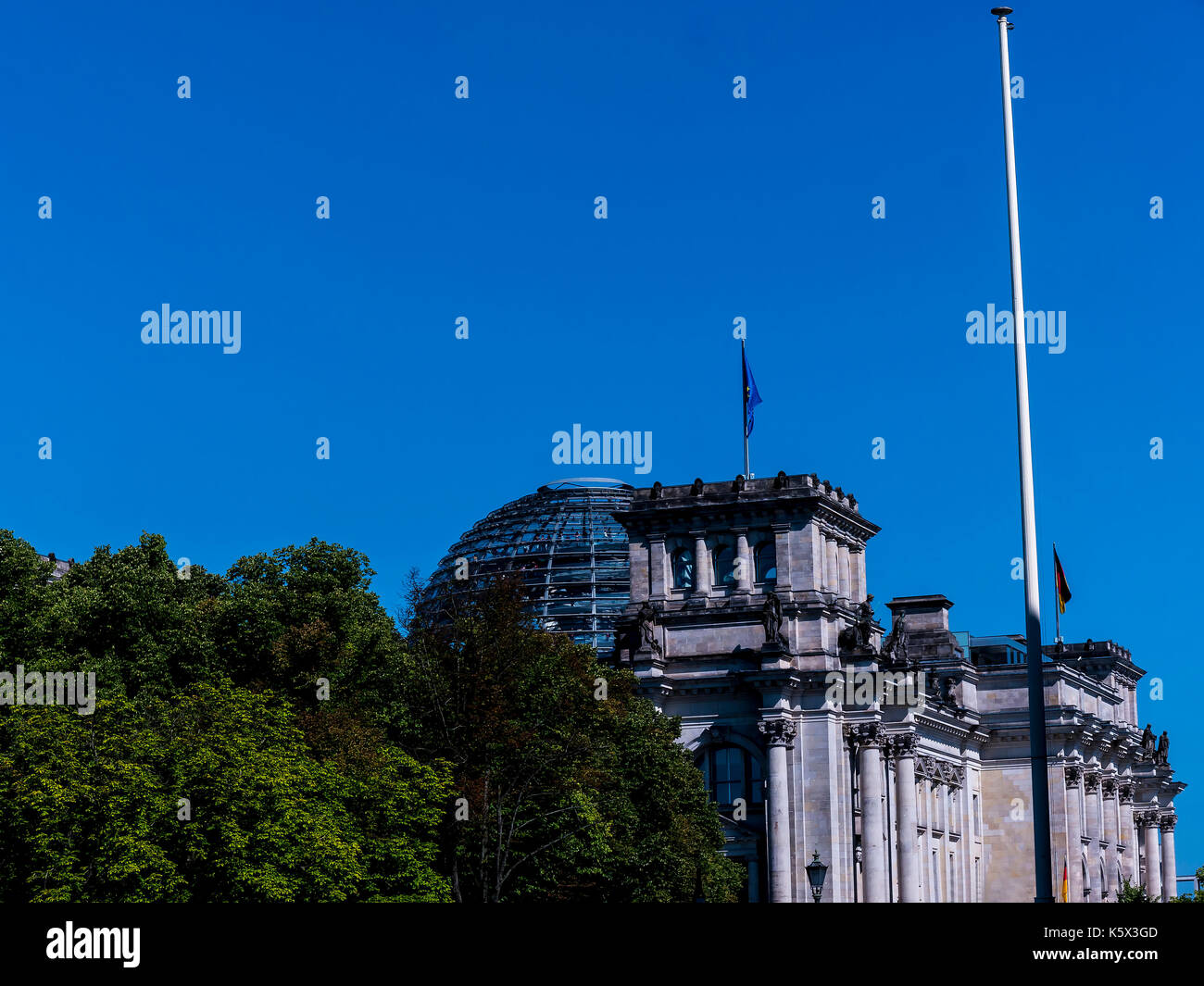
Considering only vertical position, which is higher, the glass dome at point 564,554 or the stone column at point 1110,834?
the glass dome at point 564,554

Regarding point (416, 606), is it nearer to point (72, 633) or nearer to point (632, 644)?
point (72, 633)

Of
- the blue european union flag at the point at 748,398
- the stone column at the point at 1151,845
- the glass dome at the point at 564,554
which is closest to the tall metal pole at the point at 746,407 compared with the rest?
the blue european union flag at the point at 748,398

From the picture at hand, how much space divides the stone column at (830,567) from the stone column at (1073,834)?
42.0m

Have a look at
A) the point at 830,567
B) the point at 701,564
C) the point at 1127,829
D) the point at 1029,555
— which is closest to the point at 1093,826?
the point at 1127,829

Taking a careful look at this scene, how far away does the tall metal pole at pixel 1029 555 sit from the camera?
3728 centimetres

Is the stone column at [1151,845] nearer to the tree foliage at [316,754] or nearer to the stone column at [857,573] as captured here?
the stone column at [857,573]

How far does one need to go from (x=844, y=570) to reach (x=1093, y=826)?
168 ft

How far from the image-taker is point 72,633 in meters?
77.9

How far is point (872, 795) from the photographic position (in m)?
104

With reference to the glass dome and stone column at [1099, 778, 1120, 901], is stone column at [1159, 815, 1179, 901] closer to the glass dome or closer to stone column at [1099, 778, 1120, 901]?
stone column at [1099, 778, 1120, 901]

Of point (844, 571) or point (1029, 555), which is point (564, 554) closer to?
point (844, 571)

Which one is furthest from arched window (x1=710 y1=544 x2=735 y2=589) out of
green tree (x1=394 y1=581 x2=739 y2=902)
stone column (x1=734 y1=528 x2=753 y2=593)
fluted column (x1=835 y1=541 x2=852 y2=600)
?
green tree (x1=394 y1=581 x2=739 y2=902)

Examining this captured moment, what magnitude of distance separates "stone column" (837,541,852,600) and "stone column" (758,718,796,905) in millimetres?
11047

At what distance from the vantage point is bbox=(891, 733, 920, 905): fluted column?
110 m
